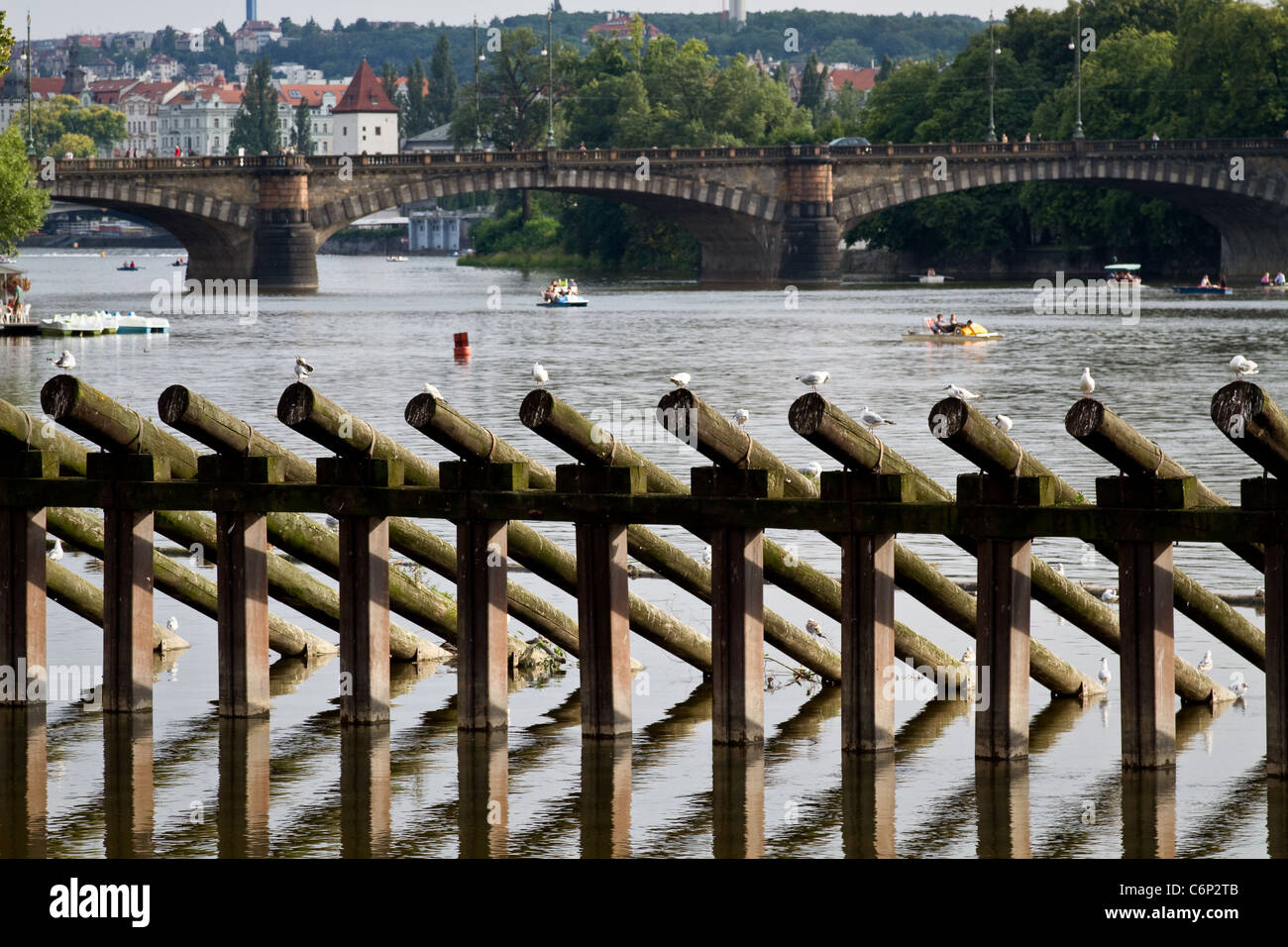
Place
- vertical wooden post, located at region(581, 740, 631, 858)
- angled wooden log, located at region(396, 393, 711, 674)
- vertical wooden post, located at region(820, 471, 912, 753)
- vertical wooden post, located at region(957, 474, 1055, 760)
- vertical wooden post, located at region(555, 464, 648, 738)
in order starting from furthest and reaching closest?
vertical wooden post, located at region(555, 464, 648, 738), angled wooden log, located at region(396, 393, 711, 674), vertical wooden post, located at region(820, 471, 912, 753), vertical wooden post, located at region(957, 474, 1055, 760), vertical wooden post, located at region(581, 740, 631, 858)

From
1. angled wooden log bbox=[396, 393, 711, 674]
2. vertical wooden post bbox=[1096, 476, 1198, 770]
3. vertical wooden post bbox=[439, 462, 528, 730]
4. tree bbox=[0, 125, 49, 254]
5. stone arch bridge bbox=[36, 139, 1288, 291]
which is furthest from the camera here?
stone arch bridge bbox=[36, 139, 1288, 291]

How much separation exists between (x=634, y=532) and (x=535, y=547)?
57cm

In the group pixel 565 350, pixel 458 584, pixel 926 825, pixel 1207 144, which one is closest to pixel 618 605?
pixel 458 584

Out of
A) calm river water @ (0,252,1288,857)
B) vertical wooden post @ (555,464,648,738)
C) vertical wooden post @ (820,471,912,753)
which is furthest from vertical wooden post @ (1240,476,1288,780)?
vertical wooden post @ (555,464,648,738)

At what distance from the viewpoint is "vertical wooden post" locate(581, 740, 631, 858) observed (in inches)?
431

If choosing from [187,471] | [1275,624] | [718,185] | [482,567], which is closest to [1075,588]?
[1275,624]

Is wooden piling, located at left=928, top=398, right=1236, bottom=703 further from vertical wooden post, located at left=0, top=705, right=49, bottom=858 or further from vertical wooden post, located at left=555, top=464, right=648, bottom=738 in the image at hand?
vertical wooden post, located at left=0, top=705, right=49, bottom=858

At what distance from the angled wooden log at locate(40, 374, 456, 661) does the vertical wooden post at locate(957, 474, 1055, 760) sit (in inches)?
162

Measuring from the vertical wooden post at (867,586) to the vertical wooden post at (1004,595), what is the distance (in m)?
0.42

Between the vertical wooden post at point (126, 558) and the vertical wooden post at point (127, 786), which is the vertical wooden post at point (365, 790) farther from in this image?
the vertical wooden post at point (126, 558)

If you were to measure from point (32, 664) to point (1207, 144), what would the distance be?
306 ft

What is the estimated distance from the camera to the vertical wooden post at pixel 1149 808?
1099 cm

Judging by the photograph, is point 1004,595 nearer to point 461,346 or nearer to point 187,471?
point 187,471

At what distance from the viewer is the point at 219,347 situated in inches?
2357
